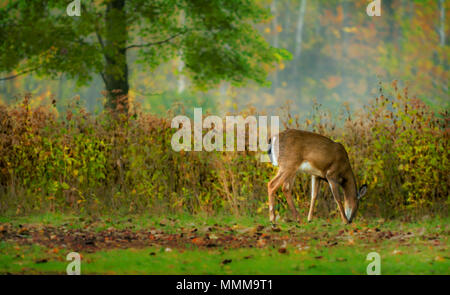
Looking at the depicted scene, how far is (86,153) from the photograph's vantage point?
10.6 m

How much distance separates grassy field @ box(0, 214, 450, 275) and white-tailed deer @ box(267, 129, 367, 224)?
36cm

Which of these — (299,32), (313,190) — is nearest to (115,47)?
(313,190)

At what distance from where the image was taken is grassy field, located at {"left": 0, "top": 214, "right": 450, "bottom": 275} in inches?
264

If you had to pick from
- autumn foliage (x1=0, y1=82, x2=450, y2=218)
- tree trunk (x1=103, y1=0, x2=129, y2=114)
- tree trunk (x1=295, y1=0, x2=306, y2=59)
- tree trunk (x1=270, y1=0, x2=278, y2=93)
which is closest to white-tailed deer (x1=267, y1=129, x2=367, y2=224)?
autumn foliage (x1=0, y1=82, x2=450, y2=218)

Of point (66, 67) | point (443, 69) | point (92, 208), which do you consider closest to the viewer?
point (92, 208)

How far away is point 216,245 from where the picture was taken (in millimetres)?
7883

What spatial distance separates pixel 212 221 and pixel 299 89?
Answer: 1570 inches

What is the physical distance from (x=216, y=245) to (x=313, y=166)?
238 cm

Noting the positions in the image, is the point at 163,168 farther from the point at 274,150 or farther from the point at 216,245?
the point at 216,245

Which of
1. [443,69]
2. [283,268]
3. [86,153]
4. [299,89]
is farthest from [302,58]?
[283,268]

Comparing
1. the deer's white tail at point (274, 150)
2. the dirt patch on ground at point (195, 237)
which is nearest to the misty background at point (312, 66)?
the deer's white tail at point (274, 150)

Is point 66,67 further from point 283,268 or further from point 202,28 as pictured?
point 283,268

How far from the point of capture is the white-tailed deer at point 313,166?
953 cm

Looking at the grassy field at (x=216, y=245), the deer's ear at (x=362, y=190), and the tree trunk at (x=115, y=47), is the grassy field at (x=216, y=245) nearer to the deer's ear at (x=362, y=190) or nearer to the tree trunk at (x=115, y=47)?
the deer's ear at (x=362, y=190)
